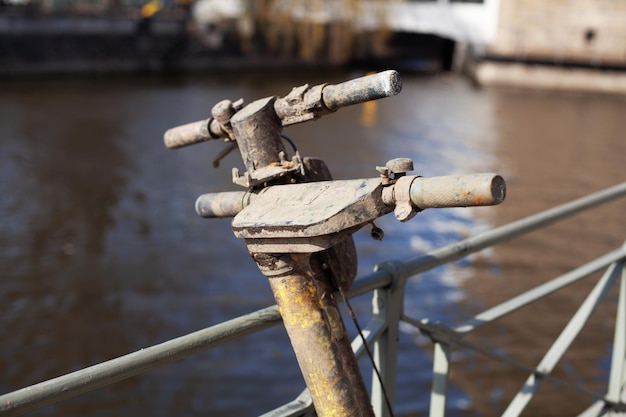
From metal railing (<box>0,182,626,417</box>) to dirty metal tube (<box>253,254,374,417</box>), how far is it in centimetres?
13

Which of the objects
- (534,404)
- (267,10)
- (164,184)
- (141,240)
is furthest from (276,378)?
(267,10)

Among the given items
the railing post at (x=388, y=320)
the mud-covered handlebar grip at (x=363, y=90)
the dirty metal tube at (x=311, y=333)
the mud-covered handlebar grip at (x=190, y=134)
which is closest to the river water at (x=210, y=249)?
the railing post at (x=388, y=320)

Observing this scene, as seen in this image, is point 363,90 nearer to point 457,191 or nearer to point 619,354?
point 457,191

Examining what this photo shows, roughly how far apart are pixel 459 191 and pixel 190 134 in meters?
0.98

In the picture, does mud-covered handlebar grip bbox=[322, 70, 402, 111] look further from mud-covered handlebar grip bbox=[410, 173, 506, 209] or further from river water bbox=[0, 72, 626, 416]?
river water bbox=[0, 72, 626, 416]

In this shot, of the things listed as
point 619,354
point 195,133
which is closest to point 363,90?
point 195,133

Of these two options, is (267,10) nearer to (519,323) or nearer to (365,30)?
(365,30)

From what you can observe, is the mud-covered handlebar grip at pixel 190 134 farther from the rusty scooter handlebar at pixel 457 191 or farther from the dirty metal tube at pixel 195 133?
the rusty scooter handlebar at pixel 457 191

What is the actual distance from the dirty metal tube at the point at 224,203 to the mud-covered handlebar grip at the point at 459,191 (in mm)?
479

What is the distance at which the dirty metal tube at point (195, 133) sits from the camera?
2064 millimetres

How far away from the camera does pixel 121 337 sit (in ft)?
24.3

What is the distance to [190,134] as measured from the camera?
2.17 meters

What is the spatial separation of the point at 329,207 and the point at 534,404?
5.18m

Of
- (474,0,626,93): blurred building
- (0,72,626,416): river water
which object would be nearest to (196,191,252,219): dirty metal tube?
(0,72,626,416): river water
